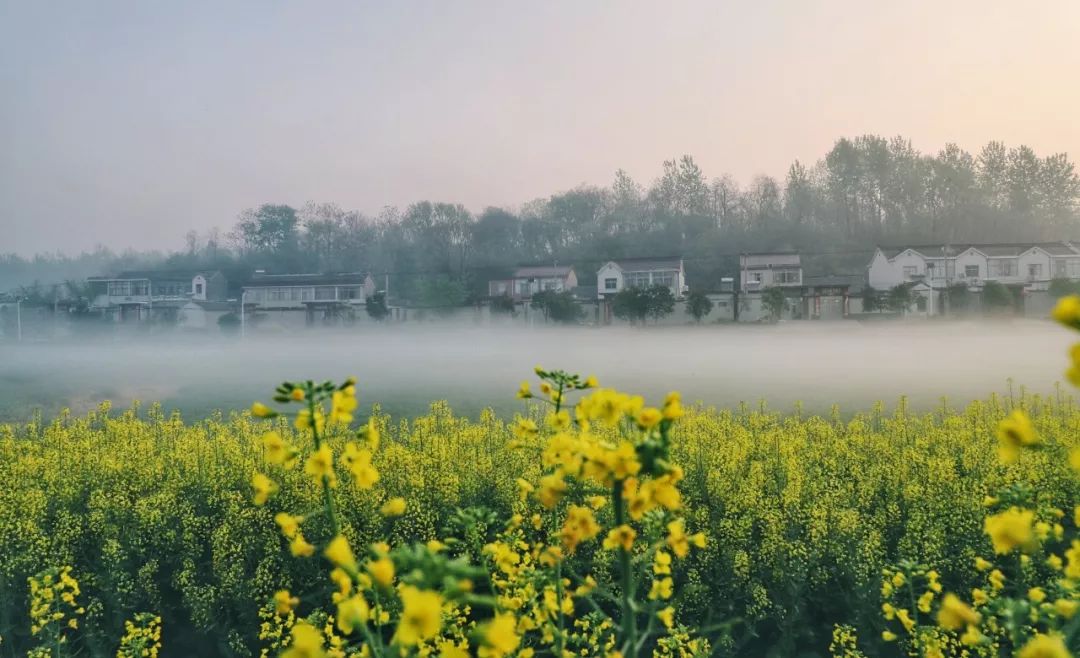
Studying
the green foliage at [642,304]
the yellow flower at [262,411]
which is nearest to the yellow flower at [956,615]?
the yellow flower at [262,411]

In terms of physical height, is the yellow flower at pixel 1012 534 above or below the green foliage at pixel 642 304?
below

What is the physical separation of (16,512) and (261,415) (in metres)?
3.25

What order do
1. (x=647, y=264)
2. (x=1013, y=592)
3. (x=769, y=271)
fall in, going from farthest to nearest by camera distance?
(x=647, y=264) < (x=769, y=271) < (x=1013, y=592)

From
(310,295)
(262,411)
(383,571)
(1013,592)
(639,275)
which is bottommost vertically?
(1013,592)

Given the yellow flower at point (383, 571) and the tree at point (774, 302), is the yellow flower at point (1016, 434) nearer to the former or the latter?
the yellow flower at point (383, 571)

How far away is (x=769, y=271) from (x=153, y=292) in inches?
224

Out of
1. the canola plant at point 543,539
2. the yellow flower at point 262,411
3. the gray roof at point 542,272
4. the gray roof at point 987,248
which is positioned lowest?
A: the canola plant at point 543,539

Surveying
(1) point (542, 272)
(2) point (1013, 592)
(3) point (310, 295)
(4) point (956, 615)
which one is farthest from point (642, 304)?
(4) point (956, 615)

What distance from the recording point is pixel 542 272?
5918 mm

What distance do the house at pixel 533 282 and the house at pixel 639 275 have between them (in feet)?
0.90

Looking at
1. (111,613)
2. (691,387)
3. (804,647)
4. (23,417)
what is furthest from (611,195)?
(23,417)

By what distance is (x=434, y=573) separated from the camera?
2.42 ft

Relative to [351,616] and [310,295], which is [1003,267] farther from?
[351,616]

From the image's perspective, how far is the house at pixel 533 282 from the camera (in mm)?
5773
